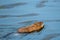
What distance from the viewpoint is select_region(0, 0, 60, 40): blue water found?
5088 mm

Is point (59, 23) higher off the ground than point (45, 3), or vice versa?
point (45, 3)

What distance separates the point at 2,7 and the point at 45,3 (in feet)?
4.20

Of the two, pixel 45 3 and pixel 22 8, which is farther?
pixel 45 3

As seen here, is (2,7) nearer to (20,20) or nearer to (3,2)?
(3,2)

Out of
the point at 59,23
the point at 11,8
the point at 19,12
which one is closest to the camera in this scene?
the point at 59,23

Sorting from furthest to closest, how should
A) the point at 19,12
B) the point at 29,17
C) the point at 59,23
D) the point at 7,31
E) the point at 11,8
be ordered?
the point at 11,8 < the point at 19,12 < the point at 29,17 < the point at 59,23 < the point at 7,31

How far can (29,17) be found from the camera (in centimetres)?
617

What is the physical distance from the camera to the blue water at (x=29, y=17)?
16.7ft

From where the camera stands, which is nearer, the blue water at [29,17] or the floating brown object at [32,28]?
the blue water at [29,17]

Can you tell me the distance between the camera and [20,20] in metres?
5.98

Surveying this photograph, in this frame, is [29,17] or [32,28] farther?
[29,17]

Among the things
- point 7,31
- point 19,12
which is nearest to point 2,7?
point 19,12

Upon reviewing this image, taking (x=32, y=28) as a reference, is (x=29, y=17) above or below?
above

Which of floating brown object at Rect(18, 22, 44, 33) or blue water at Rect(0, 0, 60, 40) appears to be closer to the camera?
blue water at Rect(0, 0, 60, 40)
